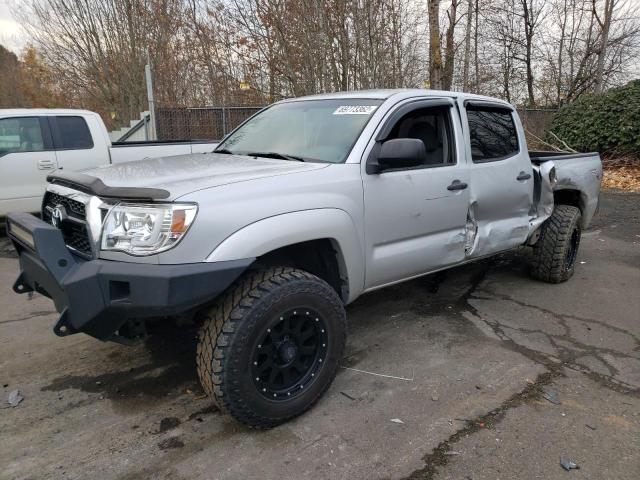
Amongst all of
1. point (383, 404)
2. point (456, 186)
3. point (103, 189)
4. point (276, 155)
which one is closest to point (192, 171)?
point (103, 189)

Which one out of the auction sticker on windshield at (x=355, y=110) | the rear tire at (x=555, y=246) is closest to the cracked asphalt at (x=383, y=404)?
the rear tire at (x=555, y=246)

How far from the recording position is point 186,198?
2320 mm

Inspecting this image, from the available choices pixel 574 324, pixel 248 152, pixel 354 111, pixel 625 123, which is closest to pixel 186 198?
pixel 248 152

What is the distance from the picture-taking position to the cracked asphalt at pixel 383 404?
238 centimetres

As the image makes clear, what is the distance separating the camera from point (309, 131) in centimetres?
351

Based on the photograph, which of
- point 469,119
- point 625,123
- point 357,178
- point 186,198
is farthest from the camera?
point 625,123

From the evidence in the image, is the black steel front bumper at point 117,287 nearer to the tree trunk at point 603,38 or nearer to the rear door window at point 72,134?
the rear door window at point 72,134

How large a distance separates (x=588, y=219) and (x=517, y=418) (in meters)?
3.55

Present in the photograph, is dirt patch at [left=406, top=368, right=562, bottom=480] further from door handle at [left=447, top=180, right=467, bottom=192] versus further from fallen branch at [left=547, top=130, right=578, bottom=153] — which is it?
fallen branch at [left=547, top=130, right=578, bottom=153]

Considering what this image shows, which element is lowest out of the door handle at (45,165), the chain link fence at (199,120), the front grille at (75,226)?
the front grille at (75,226)

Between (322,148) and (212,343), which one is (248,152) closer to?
(322,148)

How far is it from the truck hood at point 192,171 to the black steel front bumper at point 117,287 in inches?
15.0

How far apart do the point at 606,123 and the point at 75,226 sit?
14072 mm

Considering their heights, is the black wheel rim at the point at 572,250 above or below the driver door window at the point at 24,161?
below
